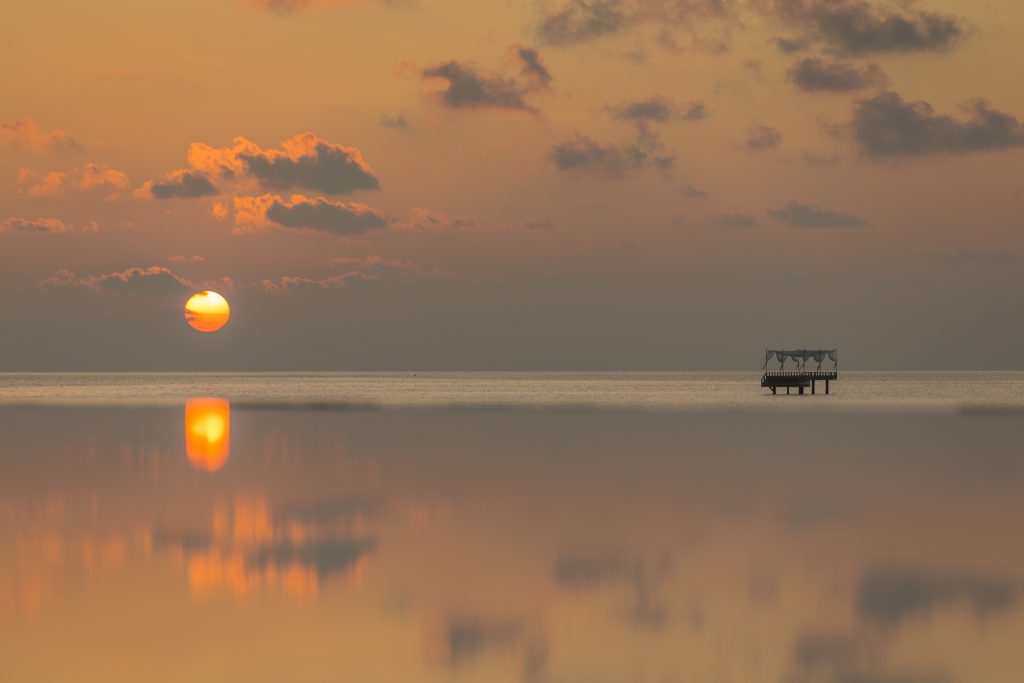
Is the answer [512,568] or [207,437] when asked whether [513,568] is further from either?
[207,437]

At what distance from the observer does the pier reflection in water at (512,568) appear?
14836mm

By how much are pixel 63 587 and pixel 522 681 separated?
30.4 ft

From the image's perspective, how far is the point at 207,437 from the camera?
2194 inches

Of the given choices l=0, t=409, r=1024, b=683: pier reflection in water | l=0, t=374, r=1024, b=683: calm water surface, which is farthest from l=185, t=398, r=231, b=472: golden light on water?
l=0, t=409, r=1024, b=683: pier reflection in water

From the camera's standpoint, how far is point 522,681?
1382cm

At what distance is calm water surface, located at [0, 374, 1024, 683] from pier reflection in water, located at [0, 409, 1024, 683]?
67 millimetres

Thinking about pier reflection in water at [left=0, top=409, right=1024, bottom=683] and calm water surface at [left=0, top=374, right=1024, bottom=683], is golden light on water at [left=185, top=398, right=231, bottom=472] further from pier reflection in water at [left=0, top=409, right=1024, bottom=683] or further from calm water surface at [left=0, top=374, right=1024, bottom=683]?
pier reflection in water at [left=0, top=409, right=1024, bottom=683]

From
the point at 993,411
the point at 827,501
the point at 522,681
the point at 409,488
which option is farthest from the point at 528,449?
the point at 993,411

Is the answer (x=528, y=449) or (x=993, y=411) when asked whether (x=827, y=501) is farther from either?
(x=993, y=411)

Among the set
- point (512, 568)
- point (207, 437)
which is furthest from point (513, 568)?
point (207, 437)

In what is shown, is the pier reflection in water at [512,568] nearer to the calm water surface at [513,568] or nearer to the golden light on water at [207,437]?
the calm water surface at [513,568]

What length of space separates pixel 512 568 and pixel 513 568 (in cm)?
2

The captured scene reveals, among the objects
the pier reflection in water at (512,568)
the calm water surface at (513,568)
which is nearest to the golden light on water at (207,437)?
the calm water surface at (513,568)

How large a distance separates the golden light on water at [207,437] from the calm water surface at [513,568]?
0.61 meters
